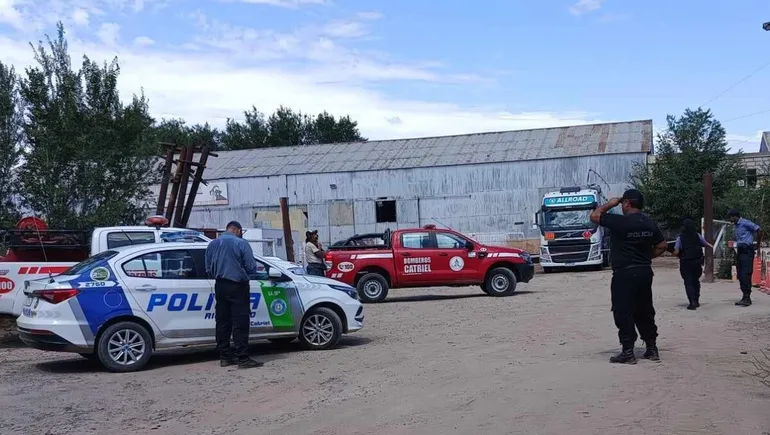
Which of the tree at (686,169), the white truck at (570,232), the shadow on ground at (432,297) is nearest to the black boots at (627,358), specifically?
the shadow on ground at (432,297)

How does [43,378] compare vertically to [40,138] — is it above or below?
below

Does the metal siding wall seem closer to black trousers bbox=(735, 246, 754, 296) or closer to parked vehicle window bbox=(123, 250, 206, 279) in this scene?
black trousers bbox=(735, 246, 754, 296)

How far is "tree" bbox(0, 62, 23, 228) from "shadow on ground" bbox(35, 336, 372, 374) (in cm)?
760

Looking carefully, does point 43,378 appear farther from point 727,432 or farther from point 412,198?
point 412,198

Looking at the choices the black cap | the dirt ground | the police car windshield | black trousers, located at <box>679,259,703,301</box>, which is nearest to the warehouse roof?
black trousers, located at <box>679,259,703,301</box>

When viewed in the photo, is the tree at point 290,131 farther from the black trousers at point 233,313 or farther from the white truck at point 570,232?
the black trousers at point 233,313

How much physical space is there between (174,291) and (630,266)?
559 cm

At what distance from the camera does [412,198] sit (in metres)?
43.4

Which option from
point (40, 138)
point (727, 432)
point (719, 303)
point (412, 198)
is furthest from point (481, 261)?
point (412, 198)

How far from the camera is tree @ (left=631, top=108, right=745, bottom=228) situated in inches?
1476

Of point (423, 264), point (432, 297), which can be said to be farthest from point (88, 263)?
point (432, 297)

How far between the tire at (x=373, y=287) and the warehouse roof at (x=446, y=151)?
23.6 meters

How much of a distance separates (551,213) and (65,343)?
24152 millimetres

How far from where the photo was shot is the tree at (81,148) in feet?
58.9
